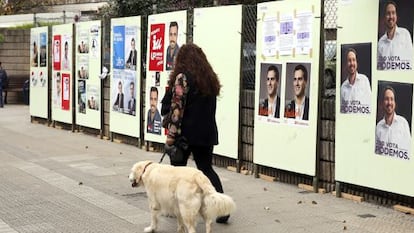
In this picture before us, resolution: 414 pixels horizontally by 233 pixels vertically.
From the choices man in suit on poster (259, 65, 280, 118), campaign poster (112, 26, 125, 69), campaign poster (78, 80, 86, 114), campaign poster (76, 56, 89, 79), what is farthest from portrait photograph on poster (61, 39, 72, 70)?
man in suit on poster (259, 65, 280, 118)

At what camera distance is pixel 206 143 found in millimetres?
6363

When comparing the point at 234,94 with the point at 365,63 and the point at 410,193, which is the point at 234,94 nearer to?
the point at 365,63

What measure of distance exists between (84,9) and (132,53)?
897 inches

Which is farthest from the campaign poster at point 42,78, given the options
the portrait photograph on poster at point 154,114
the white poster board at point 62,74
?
the portrait photograph on poster at point 154,114

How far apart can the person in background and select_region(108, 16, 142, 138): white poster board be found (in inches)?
208

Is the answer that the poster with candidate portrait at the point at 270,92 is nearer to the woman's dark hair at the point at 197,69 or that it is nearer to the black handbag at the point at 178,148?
the woman's dark hair at the point at 197,69

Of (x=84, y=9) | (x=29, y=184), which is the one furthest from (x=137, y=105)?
(x=84, y=9)

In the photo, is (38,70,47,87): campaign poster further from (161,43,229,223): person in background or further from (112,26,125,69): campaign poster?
(161,43,229,223): person in background

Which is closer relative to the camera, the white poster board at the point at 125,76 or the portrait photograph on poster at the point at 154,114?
the portrait photograph on poster at the point at 154,114

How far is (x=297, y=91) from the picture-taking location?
789 cm

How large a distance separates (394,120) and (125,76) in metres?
6.57

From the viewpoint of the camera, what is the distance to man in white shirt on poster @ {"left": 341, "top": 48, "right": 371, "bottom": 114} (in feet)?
22.9

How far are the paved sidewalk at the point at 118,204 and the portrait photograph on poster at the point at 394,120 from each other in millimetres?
709

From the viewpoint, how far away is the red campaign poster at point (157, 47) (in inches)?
422
